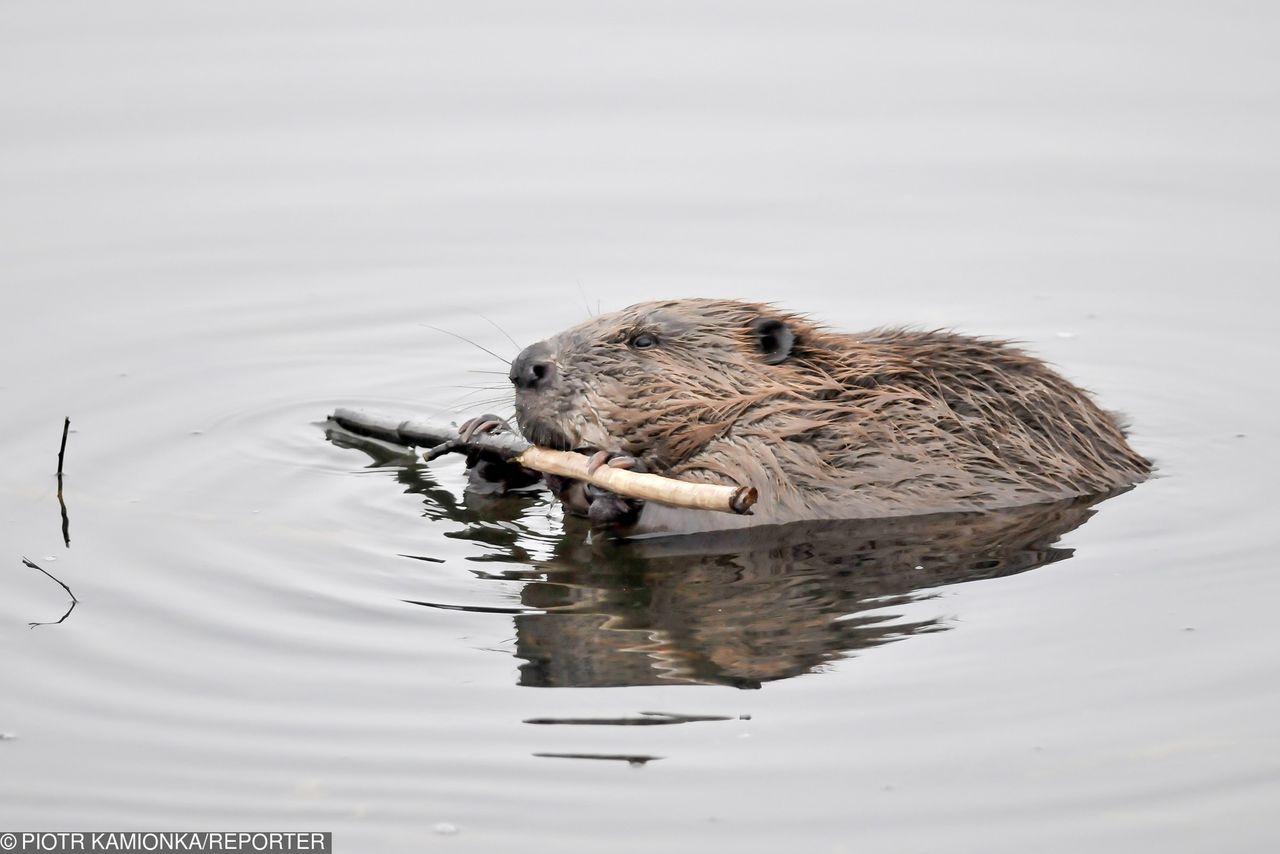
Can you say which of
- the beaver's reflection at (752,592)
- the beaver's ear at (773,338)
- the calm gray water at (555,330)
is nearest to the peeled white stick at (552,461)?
the calm gray water at (555,330)

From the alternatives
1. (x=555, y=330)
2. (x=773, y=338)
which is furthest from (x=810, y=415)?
(x=555, y=330)

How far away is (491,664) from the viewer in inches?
210

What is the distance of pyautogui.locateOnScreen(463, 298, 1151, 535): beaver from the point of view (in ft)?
20.9

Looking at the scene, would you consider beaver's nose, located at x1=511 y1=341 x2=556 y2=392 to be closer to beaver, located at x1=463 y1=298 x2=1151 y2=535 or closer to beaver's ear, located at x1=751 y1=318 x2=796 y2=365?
beaver, located at x1=463 y1=298 x2=1151 y2=535

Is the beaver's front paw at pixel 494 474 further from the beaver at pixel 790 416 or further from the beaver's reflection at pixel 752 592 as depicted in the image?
the beaver's reflection at pixel 752 592

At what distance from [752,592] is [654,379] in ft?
3.06

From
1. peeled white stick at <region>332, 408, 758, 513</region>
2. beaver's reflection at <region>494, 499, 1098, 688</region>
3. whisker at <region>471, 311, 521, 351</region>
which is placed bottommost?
beaver's reflection at <region>494, 499, 1098, 688</region>

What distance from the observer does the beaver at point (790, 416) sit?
20.9ft

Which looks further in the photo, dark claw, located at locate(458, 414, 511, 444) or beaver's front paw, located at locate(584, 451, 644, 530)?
dark claw, located at locate(458, 414, 511, 444)

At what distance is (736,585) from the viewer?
19.6 ft

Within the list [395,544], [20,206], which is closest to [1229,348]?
[395,544]

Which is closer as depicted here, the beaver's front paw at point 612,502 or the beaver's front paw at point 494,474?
the beaver's front paw at point 612,502

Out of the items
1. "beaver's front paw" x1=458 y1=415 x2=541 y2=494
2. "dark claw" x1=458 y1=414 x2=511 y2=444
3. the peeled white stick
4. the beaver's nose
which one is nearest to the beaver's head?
the beaver's nose

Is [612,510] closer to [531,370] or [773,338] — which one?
[531,370]
